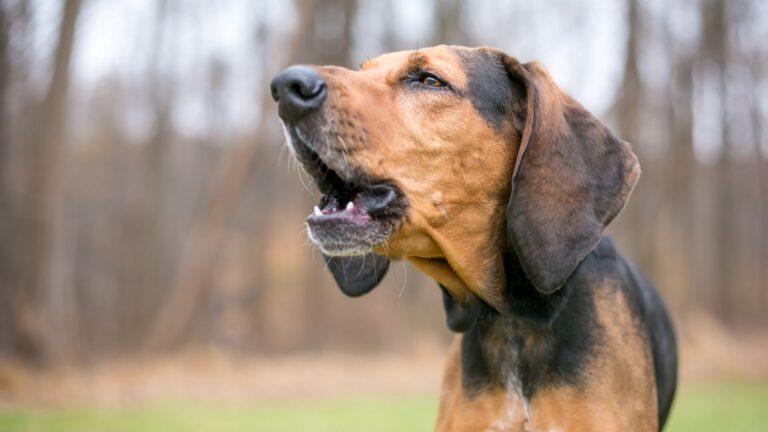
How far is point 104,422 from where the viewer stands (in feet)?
33.5

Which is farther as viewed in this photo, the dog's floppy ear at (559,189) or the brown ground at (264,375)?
the brown ground at (264,375)

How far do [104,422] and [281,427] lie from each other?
238 cm

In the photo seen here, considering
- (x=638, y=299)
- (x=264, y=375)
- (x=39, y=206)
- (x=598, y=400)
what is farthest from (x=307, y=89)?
(x=264, y=375)

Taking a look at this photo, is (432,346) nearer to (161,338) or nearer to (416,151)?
(161,338)

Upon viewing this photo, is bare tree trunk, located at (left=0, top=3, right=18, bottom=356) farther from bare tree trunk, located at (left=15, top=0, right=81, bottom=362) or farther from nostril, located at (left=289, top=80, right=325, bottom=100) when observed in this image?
nostril, located at (left=289, top=80, right=325, bottom=100)

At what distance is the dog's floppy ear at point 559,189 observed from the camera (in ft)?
11.8

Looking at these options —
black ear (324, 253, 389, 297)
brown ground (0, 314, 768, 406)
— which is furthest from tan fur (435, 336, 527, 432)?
brown ground (0, 314, 768, 406)

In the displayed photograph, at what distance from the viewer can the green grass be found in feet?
32.1

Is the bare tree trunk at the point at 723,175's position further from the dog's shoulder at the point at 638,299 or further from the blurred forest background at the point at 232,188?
the dog's shoulder at the point at 638,299

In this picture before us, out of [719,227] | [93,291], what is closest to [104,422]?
[93,291]

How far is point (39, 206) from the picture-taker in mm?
13656

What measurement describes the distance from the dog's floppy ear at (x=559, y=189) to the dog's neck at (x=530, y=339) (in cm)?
29

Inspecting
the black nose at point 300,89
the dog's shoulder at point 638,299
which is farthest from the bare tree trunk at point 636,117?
the black nose at point 300,89

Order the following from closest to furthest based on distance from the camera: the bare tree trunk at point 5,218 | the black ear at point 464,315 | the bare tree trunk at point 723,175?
the black ear at point 464,315 → the bare tree trunk at point 5,218 → the bare tree trunk at point 723,175
